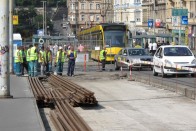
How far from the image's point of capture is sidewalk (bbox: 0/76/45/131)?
12180 mm

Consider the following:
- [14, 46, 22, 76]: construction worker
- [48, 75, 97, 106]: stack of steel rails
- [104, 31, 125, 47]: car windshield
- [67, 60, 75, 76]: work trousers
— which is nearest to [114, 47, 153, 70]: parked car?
[67, 60, 75, 76]: work trousers

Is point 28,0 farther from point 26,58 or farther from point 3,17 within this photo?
point 3,17

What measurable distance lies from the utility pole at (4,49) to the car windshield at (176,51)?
1498cm

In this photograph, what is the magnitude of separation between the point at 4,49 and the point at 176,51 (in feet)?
51.1

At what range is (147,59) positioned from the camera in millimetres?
39750

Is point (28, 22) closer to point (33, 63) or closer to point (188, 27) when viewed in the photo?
point (188, 27)

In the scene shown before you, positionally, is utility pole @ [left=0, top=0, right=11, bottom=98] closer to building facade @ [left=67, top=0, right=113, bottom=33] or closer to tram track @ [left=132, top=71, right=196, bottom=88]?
tram track @ [left=132, top=71, right=196, bottom=88]

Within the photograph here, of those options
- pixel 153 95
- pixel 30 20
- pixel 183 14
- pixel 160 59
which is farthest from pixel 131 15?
pixel 153 95

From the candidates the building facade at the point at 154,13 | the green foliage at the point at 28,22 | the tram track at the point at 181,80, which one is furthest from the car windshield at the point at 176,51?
the green foliage at the point at 28,22

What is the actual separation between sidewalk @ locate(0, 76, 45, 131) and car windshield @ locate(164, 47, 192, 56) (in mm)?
13250

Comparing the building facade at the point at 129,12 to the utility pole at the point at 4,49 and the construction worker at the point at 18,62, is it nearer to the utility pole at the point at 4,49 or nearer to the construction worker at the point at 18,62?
the construction worker at the point at 18,62

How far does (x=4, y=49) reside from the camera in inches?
683

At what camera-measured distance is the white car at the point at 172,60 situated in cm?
3000

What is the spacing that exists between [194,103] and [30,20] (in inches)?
4973
